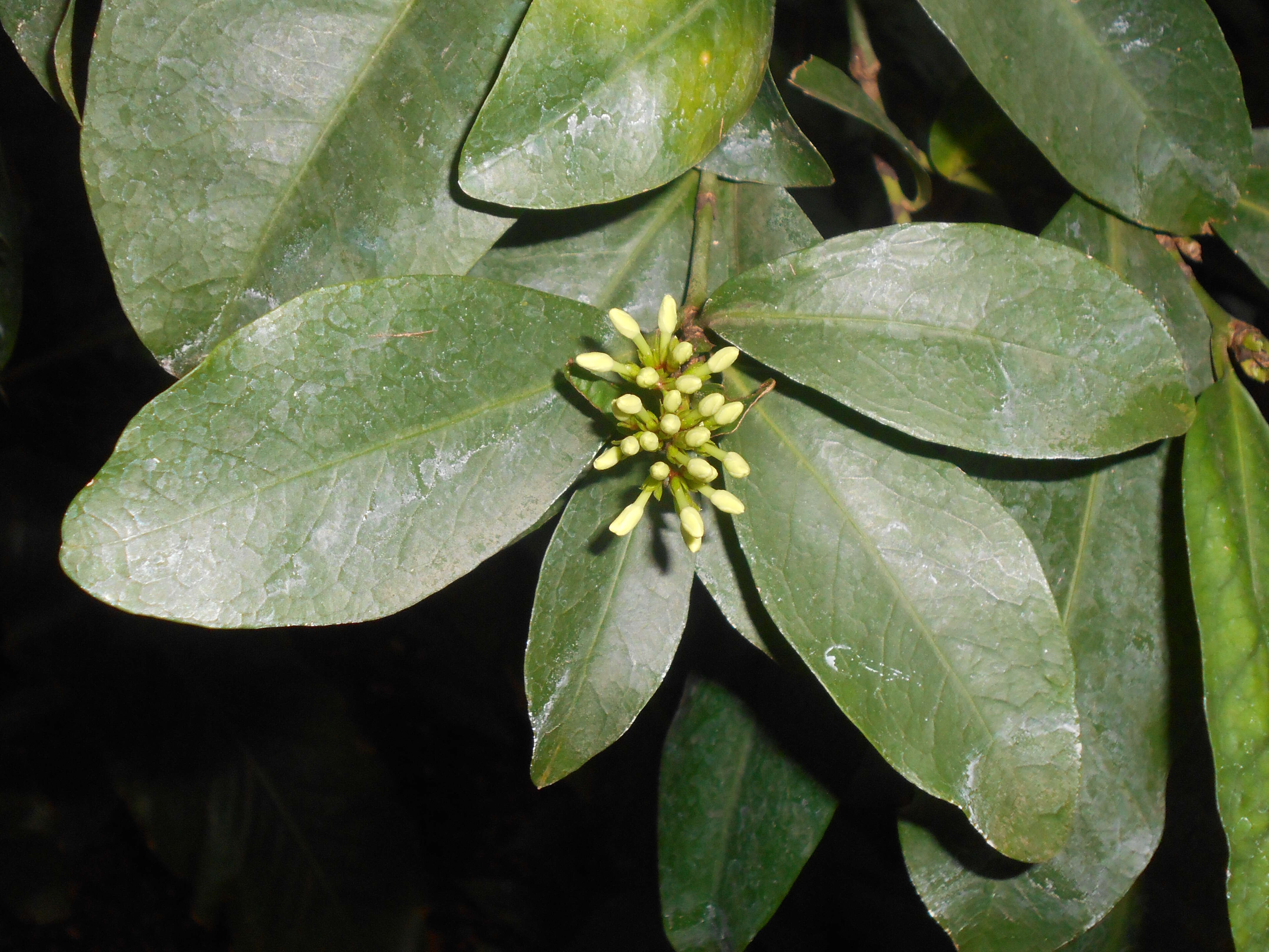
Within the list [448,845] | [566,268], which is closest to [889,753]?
[566,268]

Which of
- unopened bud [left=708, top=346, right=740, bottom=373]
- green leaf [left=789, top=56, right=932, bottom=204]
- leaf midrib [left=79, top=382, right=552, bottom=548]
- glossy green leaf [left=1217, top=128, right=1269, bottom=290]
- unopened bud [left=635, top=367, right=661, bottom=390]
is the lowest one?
leaf midrib [left=79, top=382, right=552, bottom=548]

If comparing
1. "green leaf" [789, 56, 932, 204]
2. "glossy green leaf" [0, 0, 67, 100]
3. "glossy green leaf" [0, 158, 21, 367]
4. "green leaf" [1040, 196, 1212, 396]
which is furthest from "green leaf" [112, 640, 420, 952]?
"green leaf" [1040, 196, 1212, 396]

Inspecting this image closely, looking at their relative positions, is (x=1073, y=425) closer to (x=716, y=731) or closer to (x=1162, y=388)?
(x=1162, y=388)

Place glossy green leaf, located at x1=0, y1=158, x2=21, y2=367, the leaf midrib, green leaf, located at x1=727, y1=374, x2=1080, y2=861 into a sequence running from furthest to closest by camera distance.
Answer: glossy green leaf, located at x1=0, y1=158, x2=21, y2=367 → green leaf, located at x1=727, y1=374, x2=1080, y2=861 → the leaf midrib

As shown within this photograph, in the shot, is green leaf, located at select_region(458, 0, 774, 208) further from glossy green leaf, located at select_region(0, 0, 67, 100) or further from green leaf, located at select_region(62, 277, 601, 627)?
glossy green leaf, located at select_region(0, 0, 67, 100)

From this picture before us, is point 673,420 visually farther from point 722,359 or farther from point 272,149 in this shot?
point 272,149

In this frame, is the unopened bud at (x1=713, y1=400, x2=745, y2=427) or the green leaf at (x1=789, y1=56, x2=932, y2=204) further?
the green leaf at (x1=789, y1=56, x2=932, y2=204)
